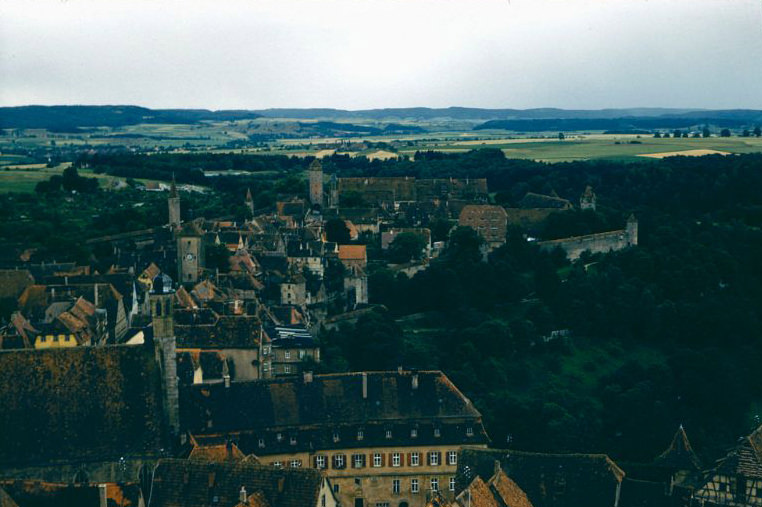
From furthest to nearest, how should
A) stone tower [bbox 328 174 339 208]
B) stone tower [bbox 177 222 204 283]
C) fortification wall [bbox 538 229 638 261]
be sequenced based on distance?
1. stone tower [bbox 328 174 339 208]
2. fortification wall [bbox 538 229 638 261]
3. stone tower [bbox 177 222 204 283]

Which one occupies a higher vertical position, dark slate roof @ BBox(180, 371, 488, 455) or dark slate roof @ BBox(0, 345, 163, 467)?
dark slate roof @ BBox(0, 345, 163, 467)

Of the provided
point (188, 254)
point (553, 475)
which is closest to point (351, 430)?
point (553, 475)

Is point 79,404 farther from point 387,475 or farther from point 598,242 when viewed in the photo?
point 598,242

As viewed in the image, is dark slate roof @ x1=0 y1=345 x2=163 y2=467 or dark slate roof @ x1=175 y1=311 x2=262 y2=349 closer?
dark slate roof @ x1=0 y1=345 x2=163 y2=467

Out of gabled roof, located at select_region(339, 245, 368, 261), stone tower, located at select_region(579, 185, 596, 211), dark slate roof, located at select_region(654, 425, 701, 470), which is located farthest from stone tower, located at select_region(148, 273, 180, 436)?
stone tower, located at select_region(579, 185, 596, 211)

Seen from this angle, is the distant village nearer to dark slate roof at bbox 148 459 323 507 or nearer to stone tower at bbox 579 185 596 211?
dark slate roof at bbox 148 459 323 507

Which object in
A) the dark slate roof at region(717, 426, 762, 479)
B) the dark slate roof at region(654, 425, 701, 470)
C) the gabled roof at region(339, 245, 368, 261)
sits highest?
the dark slate roof at region(717, 426, 762, 479)

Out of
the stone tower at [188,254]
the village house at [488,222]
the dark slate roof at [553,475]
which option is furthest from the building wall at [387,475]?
the village house at [488,222]

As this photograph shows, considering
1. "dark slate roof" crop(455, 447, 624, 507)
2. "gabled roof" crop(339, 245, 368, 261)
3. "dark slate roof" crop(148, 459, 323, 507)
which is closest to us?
"dark slate roof" crop(148, 459, 323, 507)
